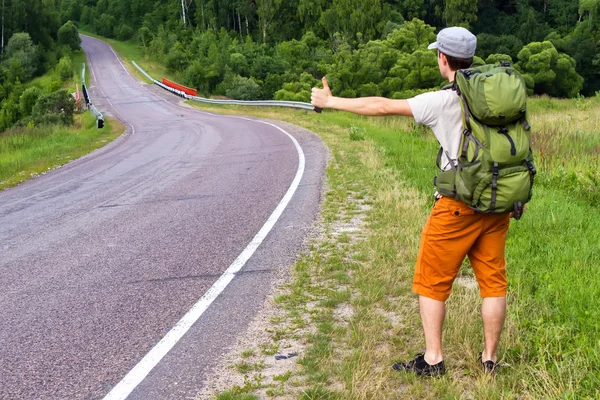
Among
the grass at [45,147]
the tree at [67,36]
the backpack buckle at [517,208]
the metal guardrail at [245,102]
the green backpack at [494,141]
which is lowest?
the grass at [45,147]

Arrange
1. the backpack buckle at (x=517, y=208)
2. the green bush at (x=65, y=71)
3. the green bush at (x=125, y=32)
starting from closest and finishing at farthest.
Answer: the backpack buckle at (x=517, y=208) → the green bush at (x=65, y=71) → the green bush at (x=125, y=32)

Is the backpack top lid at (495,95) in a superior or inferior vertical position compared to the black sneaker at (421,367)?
superior

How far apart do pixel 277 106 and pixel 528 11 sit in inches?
2153

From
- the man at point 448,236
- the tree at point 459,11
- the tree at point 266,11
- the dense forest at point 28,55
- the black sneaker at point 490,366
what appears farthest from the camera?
the tree at point 266,11

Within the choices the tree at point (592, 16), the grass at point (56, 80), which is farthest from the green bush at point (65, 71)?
the tree at point (592, 16)

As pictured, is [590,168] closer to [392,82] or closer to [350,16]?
[392,82]

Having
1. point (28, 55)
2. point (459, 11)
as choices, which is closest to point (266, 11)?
point (459, 11)

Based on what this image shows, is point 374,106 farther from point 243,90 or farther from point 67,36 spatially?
point 67,36

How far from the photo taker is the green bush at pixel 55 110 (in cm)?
2892

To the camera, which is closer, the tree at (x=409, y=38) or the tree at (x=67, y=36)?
the tree at (x=409, y=38)

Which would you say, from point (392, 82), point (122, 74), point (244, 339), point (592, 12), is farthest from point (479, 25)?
point (244, 339)

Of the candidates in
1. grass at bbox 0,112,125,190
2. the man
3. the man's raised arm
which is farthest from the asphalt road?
the man's raised arm

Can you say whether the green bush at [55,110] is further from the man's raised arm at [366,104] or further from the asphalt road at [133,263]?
the man's raised arm at [366,104]

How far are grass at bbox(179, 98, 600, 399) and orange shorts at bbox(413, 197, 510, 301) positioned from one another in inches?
21.1
